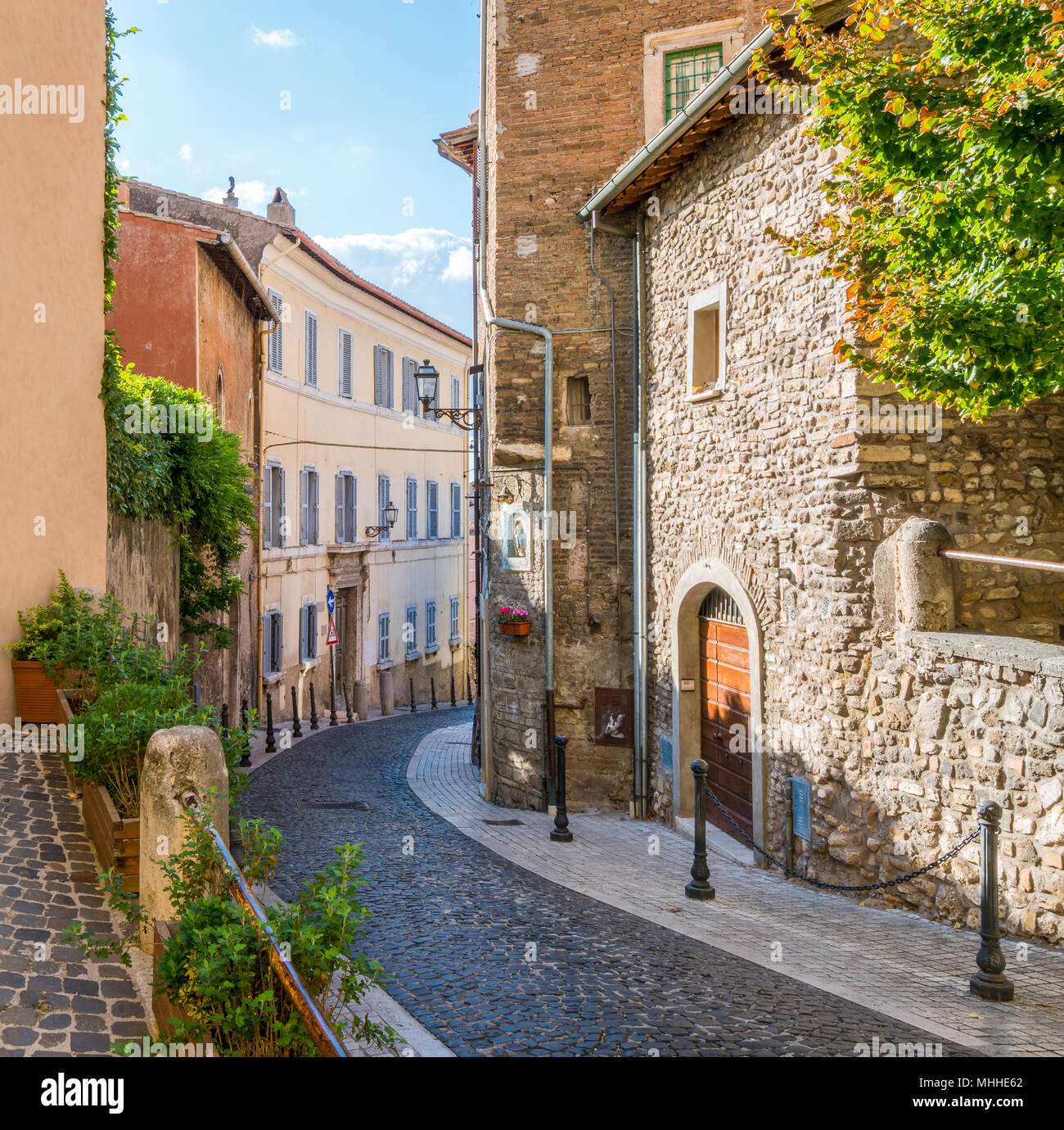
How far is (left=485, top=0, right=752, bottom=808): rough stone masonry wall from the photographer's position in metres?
13.1

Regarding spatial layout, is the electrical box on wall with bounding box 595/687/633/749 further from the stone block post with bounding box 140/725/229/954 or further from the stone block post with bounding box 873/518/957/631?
the stone block post with bounding box 140/725/229/954

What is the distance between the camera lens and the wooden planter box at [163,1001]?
13.1 feet

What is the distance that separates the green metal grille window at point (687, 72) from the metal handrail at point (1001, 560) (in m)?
8.23

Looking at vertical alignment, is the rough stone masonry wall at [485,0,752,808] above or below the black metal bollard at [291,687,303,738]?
above

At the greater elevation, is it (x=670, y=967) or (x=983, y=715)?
(x=983, y=715)

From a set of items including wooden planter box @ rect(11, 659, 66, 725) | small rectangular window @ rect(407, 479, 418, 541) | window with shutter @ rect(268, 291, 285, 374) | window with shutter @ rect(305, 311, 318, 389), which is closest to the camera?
wooden planter box @ rect(11, 659, 66, 725)

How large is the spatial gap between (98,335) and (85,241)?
0.95m

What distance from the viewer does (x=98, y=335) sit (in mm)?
11008

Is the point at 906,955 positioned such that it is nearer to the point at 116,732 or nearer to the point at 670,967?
the point at 670,967

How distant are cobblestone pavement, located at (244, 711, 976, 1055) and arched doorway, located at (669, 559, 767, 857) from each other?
Result: 2360mm

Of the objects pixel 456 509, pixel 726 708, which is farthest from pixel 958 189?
pixel 456 509

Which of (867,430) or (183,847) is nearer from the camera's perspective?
(183,847)

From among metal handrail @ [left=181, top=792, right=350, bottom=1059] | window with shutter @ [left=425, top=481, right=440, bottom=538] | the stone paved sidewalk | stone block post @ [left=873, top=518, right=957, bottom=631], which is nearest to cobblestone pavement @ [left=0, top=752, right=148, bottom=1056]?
metal handrail @ [left=181, top=792, right=350, bottom=1059]

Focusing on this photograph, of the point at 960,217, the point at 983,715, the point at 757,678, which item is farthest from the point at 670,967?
the point at 960,217
